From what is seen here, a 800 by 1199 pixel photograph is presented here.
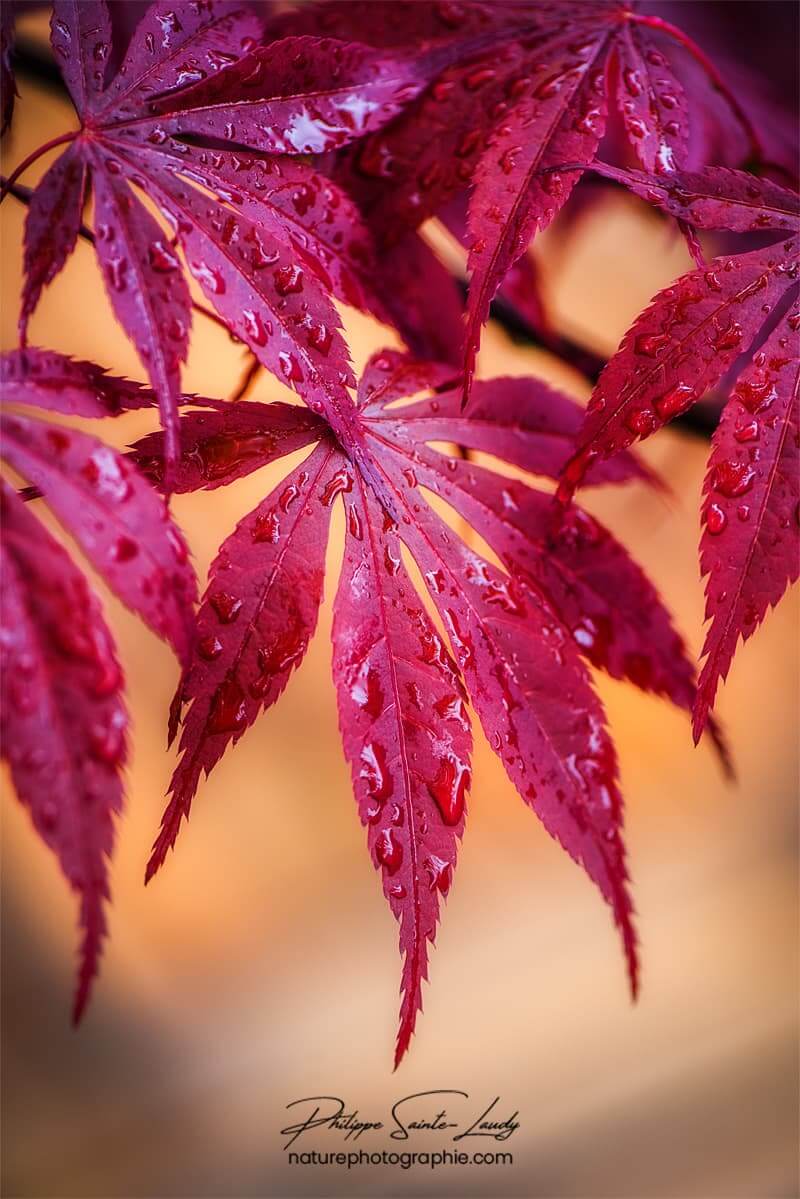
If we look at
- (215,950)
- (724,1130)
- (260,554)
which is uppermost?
(215,950)

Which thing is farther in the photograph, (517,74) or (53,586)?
(517,74)

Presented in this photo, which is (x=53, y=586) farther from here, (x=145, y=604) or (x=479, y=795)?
(x=479, y=795)

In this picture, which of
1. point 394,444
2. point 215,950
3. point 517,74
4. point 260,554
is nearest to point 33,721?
point 260,554

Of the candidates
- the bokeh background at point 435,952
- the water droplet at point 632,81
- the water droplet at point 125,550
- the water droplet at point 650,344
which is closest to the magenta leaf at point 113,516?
the water droplet at point 125,550

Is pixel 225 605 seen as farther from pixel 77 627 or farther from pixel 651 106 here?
pixel 651 106

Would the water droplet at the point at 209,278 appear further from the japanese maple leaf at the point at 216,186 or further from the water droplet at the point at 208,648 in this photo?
the water droplet at the point at 208,648

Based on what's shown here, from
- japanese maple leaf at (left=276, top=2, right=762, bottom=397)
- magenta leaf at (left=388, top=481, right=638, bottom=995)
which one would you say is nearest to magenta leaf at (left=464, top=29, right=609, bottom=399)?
japanese maple leaf at (left=276, top=2, right=762, bottom=397)
